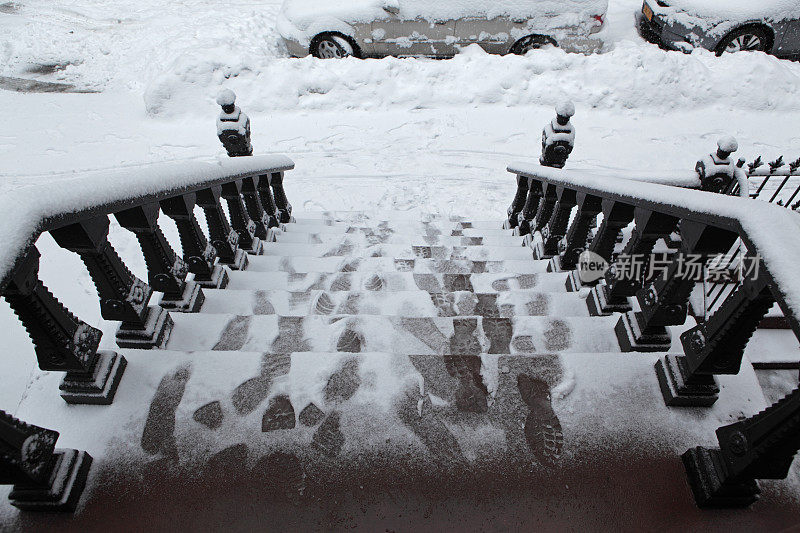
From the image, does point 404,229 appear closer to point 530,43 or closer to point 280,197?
point 280,197

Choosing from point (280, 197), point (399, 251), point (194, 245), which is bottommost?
point (280, 197)

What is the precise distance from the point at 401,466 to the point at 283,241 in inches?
129

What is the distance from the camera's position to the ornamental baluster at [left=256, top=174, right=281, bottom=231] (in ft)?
15.2

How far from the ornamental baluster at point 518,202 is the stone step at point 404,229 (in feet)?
0.40

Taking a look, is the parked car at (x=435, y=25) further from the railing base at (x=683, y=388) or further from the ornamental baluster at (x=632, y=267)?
the railing base at (x=683, y=388)

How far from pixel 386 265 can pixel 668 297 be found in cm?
214

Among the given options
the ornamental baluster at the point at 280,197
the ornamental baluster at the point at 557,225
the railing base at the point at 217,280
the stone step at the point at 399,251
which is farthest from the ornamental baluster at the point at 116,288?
the ornamental baluster at the point at 280,197

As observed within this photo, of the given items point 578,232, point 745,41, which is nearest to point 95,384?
point 578,232

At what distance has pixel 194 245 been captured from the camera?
2.84m

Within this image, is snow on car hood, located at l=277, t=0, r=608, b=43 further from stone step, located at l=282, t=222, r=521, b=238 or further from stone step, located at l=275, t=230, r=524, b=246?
stone step, located at l=275, t=230, r=524, b=246

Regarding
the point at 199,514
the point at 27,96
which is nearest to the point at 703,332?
the point at 199,514

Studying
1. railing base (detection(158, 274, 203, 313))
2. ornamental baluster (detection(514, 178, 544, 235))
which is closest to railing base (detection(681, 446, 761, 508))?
railing base (detection(158, 274, 203, 313))

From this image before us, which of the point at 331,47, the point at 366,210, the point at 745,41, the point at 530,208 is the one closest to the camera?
the point at 530,208

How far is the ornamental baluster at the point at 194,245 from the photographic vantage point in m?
2.52
